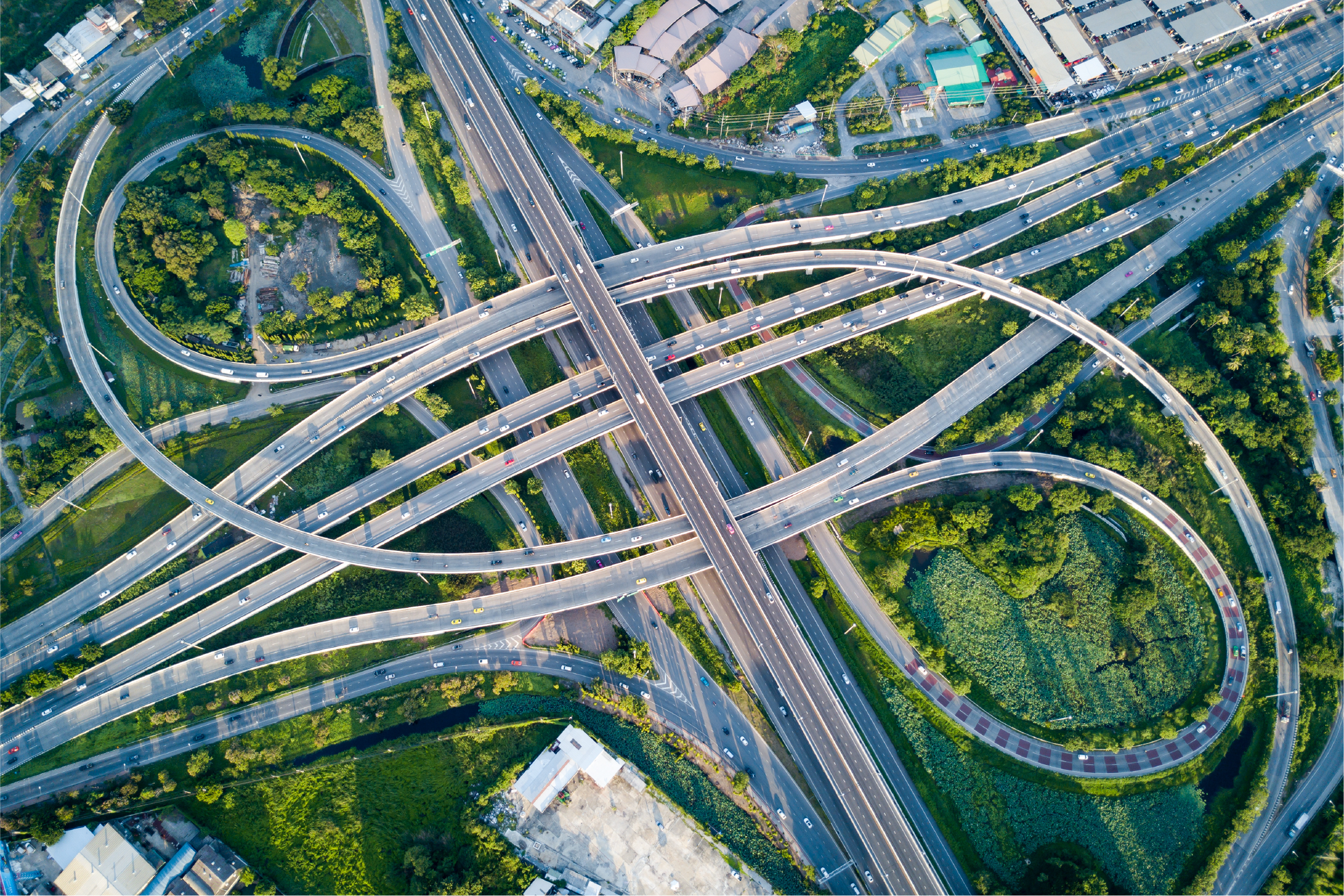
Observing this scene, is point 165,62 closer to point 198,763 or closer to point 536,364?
point 536,364

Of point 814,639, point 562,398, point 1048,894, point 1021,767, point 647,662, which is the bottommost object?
point 1048,894

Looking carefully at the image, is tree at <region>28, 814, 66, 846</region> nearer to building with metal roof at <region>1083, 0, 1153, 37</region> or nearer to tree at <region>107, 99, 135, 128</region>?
tree at <region>107, 99, 135, 128</region>

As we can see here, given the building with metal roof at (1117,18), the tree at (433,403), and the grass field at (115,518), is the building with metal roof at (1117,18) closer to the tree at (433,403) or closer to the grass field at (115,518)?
the tree at (433,403)

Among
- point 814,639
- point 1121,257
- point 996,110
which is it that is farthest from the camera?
point 996,110

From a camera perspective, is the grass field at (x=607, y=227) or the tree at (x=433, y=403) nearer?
the tree at (x=433, y=403)

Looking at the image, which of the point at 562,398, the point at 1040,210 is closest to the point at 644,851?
the point at 562,398

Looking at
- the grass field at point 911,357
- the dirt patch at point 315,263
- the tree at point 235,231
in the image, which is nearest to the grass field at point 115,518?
the dirt patch at point 315,263

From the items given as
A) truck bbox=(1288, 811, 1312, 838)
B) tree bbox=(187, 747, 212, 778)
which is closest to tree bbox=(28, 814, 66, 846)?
tree bbox=(187, 747, 212, 778)

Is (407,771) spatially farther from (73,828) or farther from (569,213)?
(569,213)
